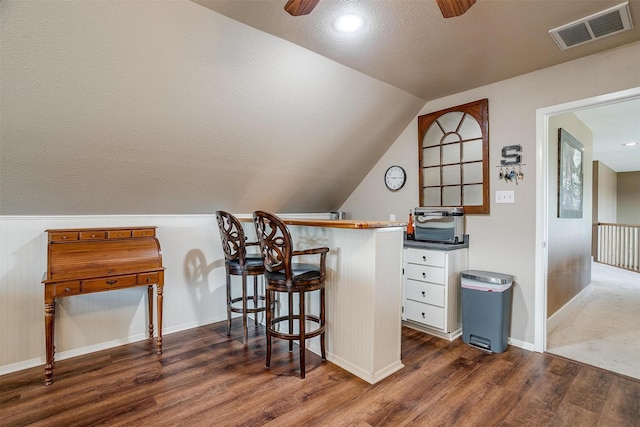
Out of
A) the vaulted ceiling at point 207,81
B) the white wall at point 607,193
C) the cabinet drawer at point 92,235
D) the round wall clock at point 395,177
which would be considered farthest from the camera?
the white wall at point 607,193

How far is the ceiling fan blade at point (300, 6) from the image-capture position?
1.47m

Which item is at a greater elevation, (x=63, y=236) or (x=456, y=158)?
(x=456, y=158)

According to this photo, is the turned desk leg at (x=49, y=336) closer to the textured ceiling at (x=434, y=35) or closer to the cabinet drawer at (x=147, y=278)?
the cabinet drawer at (x=147, y=278)

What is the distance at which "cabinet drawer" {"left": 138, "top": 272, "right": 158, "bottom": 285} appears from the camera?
8.41 ft

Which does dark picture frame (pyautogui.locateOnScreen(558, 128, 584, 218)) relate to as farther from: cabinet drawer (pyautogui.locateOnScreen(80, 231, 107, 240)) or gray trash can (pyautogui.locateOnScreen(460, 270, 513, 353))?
cabinet drawer (pyautogui.locateOnScreen(80, 231, 107, 240))

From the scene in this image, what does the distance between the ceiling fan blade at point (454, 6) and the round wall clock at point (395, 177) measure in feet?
7.72

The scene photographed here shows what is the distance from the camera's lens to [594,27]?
209 cm

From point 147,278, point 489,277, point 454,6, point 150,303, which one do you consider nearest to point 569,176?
point 489,277

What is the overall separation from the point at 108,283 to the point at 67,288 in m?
0.24

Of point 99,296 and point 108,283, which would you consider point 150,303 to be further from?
point 108,283

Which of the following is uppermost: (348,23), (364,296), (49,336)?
(348,23)

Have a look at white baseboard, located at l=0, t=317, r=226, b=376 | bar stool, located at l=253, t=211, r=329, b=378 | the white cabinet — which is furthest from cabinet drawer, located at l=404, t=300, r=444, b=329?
white baseboard, located at l=0, t=317, r=226, b=376

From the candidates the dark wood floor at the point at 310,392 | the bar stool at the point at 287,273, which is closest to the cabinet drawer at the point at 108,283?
the dark wood floor at the point at 310,392

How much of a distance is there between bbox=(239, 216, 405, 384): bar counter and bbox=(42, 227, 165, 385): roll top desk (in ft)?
4.39
